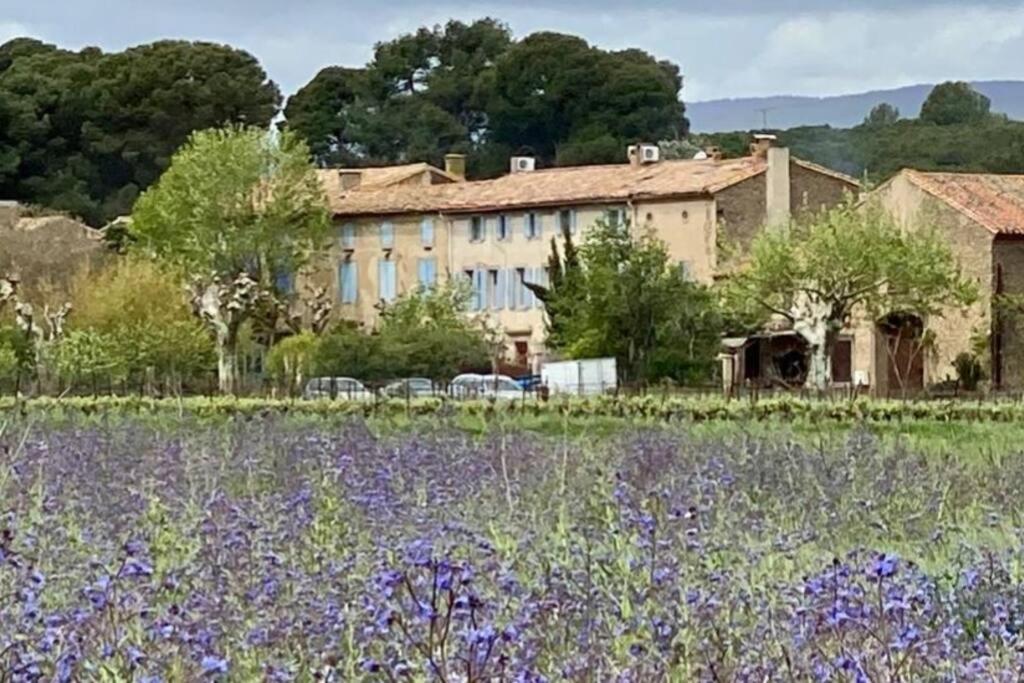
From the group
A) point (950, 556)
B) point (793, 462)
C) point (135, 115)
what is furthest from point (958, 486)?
point (135, 115)

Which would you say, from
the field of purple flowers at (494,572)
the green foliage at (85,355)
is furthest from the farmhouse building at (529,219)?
the field of purple flowers at (494,572)

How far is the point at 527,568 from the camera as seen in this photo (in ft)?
24.8

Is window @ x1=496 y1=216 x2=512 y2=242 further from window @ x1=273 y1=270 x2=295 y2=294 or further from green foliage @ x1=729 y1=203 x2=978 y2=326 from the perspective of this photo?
green foliage @ x1=729 y1=203 x2=978 y2=326

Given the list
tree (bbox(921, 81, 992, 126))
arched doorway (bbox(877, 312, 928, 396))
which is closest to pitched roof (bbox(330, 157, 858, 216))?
arched doorway (bbox(877, 312, 928, 396))

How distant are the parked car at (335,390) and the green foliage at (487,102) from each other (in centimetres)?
5300

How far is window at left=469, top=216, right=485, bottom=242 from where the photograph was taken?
62.3 m

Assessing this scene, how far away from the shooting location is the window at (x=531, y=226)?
2403 inches

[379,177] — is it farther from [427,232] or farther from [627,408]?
[627,408]

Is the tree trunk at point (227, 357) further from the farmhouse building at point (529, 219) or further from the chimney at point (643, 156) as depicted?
the chimney at point (643, 156)

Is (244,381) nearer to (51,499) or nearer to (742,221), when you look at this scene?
(742,221)

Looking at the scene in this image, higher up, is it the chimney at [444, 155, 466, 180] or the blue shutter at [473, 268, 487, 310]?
the chimney at [444, 155, 466, 180]

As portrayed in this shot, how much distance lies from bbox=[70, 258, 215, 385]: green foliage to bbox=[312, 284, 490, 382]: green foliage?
2737 millimetres

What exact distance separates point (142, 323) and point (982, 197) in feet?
61.6

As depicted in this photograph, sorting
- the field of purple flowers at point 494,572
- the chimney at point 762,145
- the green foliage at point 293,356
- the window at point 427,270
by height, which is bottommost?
the field of purple flowers at point 494,572
